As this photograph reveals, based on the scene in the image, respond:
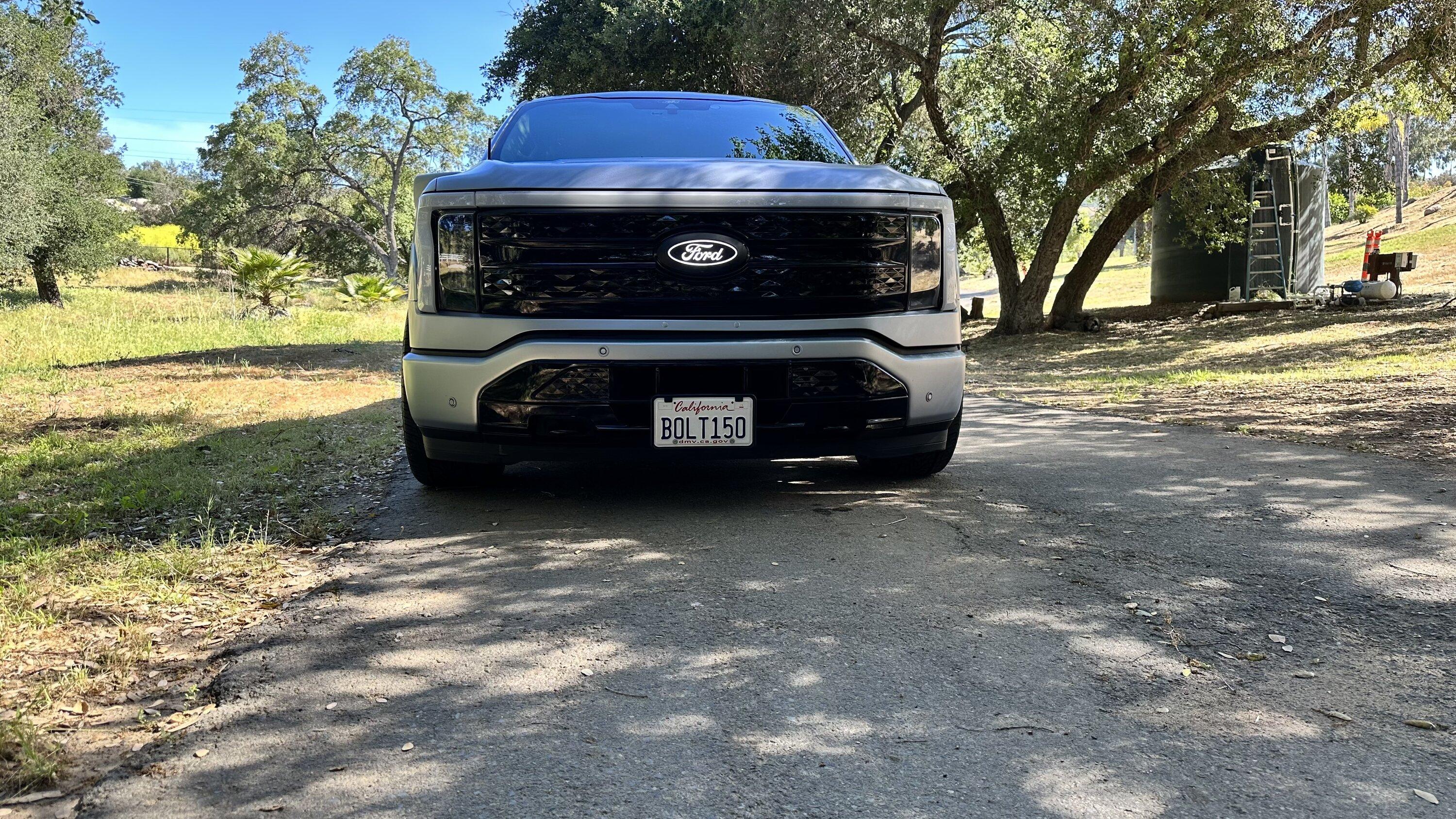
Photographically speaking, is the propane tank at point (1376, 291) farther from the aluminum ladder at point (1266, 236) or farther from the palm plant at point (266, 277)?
the palm plant at point (266, 277)

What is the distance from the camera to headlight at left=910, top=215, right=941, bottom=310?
4.63m

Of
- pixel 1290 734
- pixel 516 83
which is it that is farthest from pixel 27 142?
pixel 1290 734

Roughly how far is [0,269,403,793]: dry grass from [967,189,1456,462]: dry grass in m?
5.79

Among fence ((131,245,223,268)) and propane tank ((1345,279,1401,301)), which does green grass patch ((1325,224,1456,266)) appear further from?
fence ((131,245,223,268))

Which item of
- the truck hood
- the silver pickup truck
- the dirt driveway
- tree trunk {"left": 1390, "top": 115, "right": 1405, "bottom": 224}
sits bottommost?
the dirt driveway

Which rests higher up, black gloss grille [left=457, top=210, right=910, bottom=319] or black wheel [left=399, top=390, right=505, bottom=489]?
black gloss grille [left=457, top=210, right=910, bottom=319]

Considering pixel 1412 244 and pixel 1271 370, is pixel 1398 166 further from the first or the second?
pixel 1271 370

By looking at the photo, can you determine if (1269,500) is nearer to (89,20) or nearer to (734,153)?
(734,153)

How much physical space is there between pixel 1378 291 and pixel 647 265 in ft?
58.1

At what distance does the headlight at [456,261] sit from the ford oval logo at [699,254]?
0.74 meters

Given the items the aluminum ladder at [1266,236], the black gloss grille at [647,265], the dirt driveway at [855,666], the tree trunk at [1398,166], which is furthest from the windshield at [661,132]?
the tree trunk at [1398,166]

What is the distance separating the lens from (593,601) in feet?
11.6

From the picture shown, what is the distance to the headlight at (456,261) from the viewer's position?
437 centimetres

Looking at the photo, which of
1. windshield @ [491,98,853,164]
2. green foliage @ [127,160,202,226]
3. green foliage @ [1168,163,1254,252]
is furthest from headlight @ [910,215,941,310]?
green foliage @ [127,160,202,226]
